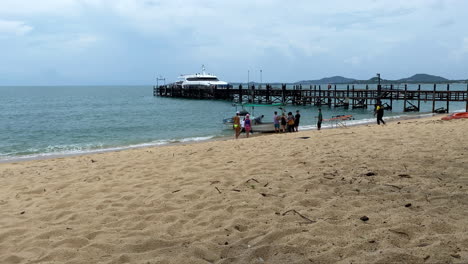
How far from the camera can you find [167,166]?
330 inches

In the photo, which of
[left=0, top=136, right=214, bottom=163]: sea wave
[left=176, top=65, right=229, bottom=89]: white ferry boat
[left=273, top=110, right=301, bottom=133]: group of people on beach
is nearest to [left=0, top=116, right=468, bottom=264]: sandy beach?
[left=0, top=136, right=214, bottom=163]: sea wave

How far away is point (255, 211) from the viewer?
479 centimetres

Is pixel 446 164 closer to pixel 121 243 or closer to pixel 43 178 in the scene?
pixel 121 243

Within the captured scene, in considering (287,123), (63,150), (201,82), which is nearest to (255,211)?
(287,123)

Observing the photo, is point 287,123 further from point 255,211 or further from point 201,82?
point 201,82

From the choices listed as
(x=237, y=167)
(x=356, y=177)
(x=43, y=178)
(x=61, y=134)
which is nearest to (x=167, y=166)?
(x=237, y=167)

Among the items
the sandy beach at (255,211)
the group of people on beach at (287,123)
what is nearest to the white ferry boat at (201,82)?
the group of people on beach at (287,123)

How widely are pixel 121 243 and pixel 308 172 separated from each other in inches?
145

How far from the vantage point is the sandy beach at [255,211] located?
3.64 m

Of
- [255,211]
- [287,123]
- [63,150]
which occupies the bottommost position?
[63,150]

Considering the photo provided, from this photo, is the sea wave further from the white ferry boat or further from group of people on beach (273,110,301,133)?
the white ferry boat

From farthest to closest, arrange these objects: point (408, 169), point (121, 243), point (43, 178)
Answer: point (43, 178) < point (408, 169) < point (121, 243)

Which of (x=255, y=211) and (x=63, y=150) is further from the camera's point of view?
(x=63, y=150)

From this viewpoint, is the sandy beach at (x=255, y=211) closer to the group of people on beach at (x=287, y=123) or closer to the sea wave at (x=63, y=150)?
the sea wave at (x=63, y=150)
